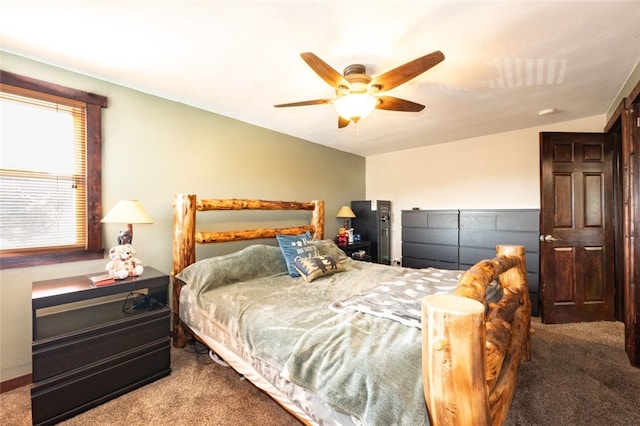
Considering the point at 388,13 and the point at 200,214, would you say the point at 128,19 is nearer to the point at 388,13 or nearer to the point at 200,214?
the point at 388,13

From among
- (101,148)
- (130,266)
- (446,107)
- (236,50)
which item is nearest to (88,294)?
(130,266)

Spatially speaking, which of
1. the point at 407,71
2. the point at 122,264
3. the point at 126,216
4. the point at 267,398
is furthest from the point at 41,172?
the point at 407,71

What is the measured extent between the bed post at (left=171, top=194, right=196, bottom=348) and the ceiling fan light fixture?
1.57 meters

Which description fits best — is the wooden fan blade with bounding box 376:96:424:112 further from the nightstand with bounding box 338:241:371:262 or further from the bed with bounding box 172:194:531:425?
the nightstand with bounding box 338:241:371:262

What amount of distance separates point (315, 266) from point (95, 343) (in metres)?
1.69

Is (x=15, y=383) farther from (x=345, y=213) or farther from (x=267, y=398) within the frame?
(x=345, y=213)

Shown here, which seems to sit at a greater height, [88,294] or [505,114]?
[505,114]

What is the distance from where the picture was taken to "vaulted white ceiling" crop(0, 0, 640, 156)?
1.51 meters

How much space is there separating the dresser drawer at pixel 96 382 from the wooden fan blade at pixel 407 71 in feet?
7.94

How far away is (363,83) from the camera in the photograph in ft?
6.22

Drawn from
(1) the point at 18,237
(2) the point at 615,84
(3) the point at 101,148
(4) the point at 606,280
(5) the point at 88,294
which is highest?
(2) the point at 615,84

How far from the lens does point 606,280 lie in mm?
2973

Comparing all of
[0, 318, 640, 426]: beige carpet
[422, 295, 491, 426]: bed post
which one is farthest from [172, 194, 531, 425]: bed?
[0, 318, 640, 426]: beige carpet

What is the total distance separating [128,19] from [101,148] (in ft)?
3.82
